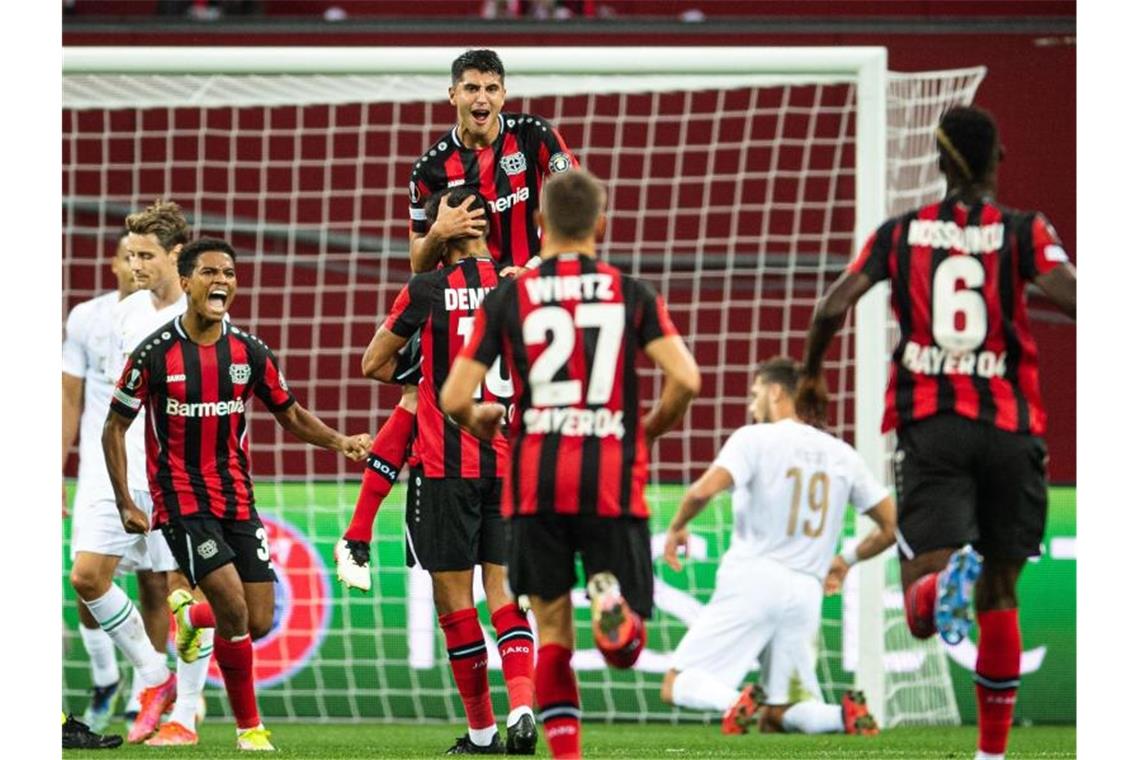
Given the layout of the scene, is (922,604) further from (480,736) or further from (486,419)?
(480,736)

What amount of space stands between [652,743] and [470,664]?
64.9 inches

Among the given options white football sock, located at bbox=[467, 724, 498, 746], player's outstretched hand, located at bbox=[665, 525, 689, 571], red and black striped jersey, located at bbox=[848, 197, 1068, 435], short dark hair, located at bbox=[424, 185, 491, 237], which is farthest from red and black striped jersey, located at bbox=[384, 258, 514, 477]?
red and black striped jersey, located at bbox=[848, 197, 1068, 435]

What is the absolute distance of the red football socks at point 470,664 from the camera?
6914 mm

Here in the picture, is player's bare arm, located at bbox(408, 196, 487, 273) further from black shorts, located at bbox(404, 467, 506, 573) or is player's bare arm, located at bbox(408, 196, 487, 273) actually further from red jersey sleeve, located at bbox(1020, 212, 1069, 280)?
red jersey sleeve, located at bbox(1020, 212, 1069, 280)

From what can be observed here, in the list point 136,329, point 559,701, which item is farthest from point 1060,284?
point 136,329

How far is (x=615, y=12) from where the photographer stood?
13.1m

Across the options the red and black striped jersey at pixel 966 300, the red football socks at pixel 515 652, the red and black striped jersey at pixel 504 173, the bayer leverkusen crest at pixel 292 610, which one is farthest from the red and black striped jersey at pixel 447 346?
the bayer leverkusen crest at pixel 292 610

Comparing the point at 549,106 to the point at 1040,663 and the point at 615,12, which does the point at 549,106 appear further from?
the point at 1040,663

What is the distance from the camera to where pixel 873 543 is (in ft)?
28.4

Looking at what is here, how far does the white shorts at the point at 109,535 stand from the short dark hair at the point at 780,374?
2804 mm

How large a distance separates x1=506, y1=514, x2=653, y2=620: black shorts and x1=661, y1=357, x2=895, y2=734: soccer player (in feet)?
12.0

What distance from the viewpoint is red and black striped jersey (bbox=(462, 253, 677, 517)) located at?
16.9 feet

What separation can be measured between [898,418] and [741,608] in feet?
11.3
